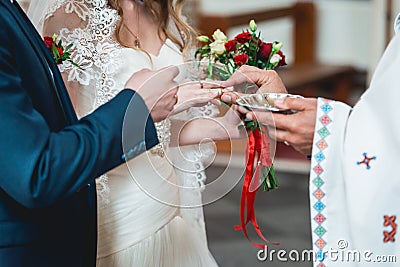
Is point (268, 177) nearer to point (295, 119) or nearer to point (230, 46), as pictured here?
point (295, 119)

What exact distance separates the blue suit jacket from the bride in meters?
0.24

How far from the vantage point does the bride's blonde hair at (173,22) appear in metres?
2.06

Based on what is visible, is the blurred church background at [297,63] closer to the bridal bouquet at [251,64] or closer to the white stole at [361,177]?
the bridal bouquet at [251,64]

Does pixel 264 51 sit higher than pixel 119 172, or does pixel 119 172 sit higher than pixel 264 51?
pixel 264 51

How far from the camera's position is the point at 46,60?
1531mm

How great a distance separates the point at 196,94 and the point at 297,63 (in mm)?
5290

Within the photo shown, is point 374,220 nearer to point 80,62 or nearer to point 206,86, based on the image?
point 206,86

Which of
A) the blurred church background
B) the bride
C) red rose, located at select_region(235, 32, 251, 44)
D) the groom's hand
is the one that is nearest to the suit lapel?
the groom's hand

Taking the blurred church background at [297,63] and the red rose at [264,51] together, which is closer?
the red rose at [264,51]

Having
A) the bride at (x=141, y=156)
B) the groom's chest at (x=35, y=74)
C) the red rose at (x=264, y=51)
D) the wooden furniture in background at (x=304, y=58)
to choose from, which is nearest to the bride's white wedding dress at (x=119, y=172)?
the bride at (x=141, y=156)

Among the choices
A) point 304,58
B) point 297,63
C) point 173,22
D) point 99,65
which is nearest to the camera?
point 99,65

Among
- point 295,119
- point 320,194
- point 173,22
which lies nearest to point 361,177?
point 320,194

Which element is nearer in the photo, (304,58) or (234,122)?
(234,122)

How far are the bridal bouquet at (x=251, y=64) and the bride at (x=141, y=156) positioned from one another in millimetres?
67
